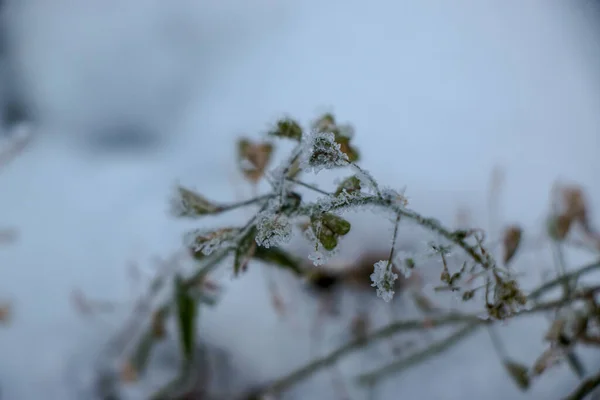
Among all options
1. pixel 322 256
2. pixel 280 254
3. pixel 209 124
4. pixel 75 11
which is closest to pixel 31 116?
pixel 75 11

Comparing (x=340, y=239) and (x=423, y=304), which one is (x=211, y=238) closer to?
(x=340, y=239)

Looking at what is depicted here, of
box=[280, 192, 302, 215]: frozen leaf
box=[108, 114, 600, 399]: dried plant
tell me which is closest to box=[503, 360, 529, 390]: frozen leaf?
box=[108, 114, 600, 399]: dried plant

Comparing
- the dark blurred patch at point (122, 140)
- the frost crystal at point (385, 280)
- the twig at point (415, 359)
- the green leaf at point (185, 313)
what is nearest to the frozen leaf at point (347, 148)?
the frost crystal at point (385, 280)

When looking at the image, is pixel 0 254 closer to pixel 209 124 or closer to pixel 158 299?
pixel 158 299

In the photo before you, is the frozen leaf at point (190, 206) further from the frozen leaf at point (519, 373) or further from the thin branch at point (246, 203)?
the frozen leaf at point (519, 373)

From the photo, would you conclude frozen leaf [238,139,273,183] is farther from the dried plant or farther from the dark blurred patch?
the dark blurred patch

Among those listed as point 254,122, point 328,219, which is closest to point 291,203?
point 328,219
